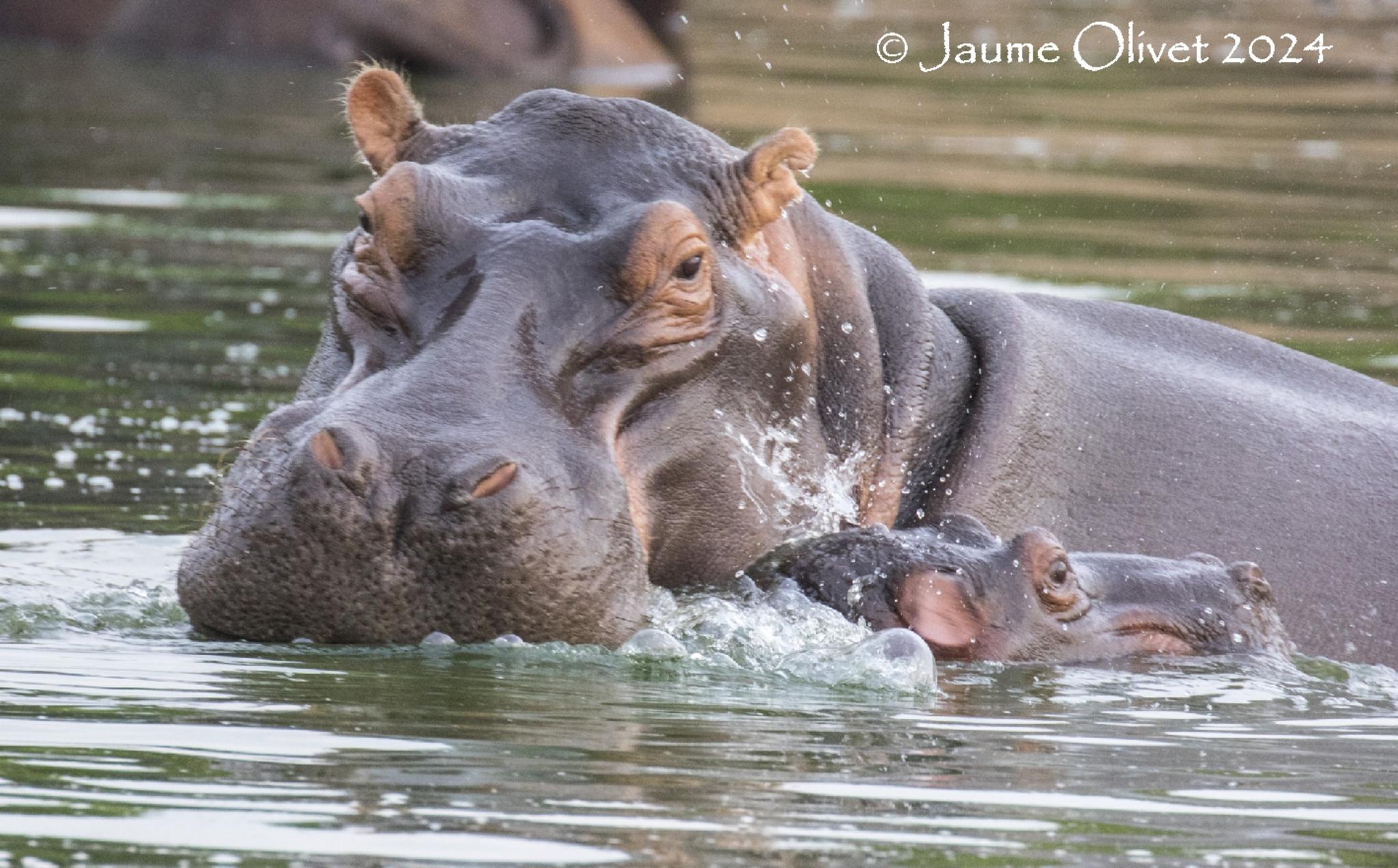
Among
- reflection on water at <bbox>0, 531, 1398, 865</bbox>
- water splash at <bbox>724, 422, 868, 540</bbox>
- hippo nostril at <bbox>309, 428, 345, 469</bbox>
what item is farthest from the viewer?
water splash at <bbox>724, 422, 868, 540</bbox>

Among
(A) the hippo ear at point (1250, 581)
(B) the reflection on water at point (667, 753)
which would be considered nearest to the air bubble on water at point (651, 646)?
(B) the reflection on water at point (667, 753)

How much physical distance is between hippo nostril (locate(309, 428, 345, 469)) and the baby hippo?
3.98 feet

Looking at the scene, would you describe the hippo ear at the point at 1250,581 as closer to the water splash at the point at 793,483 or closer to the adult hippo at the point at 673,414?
the adult hippo at the point at 673,414

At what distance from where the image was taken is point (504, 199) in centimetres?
515

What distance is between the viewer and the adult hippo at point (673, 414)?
4570 mm

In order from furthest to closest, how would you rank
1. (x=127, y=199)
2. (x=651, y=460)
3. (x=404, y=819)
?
1. (x=127, y=199)
2. (x=651, y=460)
3. (x=404, y=819)

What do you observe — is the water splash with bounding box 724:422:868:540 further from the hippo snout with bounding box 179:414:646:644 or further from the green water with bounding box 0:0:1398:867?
the hippo snout with bounding box 179:414:646:644

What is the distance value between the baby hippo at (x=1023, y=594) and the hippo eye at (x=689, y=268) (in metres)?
0.65

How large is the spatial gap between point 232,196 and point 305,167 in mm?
1603

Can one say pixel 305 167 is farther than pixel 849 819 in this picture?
Yes

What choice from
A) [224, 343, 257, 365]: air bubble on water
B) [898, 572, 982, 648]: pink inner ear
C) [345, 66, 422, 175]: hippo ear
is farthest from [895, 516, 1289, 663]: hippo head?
[224, 343, 257, 365]: air bubble on water

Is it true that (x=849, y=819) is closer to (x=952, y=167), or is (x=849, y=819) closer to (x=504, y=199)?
(x=504, y=199)

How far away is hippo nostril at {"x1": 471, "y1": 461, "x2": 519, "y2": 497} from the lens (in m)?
4.49

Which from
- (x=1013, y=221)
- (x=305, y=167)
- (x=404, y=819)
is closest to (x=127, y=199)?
(x=305, y=167)
